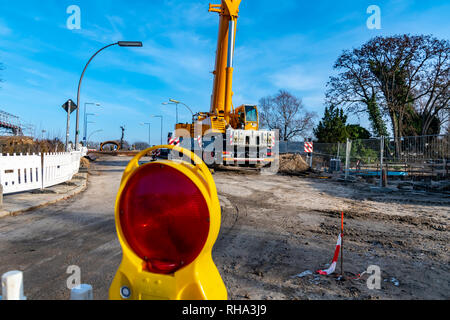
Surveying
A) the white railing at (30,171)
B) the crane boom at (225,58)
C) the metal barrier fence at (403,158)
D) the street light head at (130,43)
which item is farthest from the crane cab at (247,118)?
the white railing at (30,171)

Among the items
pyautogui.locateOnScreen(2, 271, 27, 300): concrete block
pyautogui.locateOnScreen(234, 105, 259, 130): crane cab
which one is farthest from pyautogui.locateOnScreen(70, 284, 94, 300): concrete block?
pyautogui.locateOnScreen(234, 105, 259, 130): crane cab

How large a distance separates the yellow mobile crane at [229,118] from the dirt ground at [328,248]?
7.31 metres

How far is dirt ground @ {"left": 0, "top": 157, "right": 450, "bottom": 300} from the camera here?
285 cm

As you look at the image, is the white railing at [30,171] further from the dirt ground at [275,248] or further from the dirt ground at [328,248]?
the dirt ground at [328,248]

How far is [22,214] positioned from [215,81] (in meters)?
11.2

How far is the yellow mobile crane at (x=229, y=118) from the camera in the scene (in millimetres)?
14227

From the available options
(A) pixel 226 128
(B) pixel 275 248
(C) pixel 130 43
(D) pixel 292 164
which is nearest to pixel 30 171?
(B) pixel 275 248

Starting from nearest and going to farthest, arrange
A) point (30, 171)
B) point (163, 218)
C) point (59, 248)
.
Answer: point (163, 218), point (59, 248), point (30, 171)

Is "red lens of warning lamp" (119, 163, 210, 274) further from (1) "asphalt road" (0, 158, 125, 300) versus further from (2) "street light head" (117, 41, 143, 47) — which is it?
(2) "street light head" (117, 41, 143, 47)

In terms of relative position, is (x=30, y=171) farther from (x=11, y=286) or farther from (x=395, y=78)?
(x=395, y=78)

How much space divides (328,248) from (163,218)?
3.24 meters

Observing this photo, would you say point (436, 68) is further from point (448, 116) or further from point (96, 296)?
point (96, 296)

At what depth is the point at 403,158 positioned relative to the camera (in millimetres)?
12609

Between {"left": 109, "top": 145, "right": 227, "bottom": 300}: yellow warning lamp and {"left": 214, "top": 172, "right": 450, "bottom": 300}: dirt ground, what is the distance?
4.32ft
